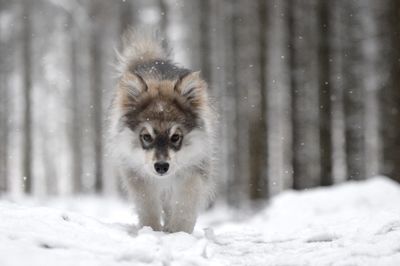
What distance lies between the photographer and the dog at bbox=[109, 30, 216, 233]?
24.9 feet

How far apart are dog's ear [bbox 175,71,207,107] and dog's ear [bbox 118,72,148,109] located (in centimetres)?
45

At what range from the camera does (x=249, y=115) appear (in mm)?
21297

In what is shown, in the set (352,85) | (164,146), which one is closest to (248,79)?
(352,85)

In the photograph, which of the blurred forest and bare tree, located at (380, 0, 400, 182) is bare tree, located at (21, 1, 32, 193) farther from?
bare tree, located at (380, 0, 400, 182)

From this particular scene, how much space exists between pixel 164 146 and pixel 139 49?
3.15 meters

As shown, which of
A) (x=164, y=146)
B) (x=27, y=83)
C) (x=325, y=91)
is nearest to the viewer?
(x=164, y=146)

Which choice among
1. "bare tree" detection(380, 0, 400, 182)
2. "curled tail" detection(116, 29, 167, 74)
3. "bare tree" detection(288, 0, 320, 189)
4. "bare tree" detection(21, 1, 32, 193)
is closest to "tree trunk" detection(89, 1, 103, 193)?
"bare tree" detection(21, 1, 32, 193)

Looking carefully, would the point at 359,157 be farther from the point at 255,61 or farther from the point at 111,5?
the point at 111,5

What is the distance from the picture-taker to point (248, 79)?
23359 mm

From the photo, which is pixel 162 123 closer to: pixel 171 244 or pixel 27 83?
pixel 171 244

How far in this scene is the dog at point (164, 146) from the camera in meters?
7.59

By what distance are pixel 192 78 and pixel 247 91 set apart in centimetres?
1510

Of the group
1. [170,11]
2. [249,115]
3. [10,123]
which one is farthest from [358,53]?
[10,123]

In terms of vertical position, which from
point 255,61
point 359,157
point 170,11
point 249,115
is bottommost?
point 359,157
